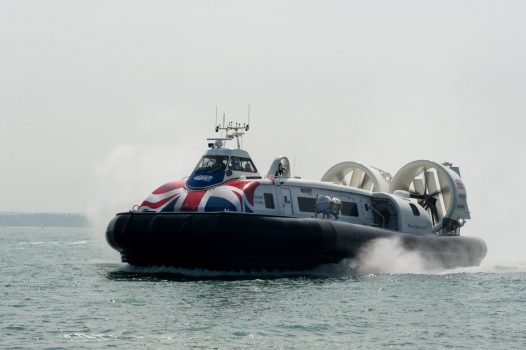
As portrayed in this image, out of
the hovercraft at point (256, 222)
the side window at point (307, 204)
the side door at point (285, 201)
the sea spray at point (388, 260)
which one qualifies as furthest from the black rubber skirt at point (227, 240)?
the side window at point (307, 204)

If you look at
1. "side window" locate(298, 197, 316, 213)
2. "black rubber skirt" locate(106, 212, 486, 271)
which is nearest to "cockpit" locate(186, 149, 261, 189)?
"side window" locate(298, 197, 316, 213)

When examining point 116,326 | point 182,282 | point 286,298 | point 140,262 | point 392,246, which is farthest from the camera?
point 392,246

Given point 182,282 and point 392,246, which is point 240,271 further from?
point 392,246

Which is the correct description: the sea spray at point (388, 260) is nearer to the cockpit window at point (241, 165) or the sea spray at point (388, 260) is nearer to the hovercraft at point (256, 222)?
the hovercraft at point (256, 222)

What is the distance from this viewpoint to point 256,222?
68.1ft

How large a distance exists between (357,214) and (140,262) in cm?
681

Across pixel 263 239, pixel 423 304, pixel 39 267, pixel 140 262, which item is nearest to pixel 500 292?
pixel 423 304

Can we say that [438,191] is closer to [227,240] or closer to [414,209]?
[414,209]

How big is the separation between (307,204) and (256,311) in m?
8.24

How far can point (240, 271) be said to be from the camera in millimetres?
20766

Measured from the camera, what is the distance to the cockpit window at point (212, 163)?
22.8m

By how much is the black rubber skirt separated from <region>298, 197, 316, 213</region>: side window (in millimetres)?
1177

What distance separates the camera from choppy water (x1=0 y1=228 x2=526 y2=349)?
1339cm

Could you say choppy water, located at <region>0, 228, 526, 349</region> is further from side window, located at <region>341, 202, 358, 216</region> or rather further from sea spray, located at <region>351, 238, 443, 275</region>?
side window, located at <region>341, 202, 358, 216</region>
